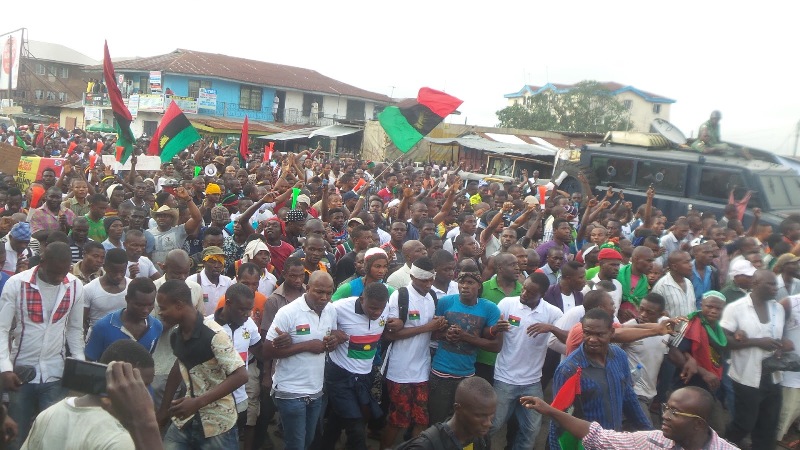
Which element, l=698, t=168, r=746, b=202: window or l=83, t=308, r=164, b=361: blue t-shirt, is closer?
l=83, t=308, r=164, b=361: blue t-shirt

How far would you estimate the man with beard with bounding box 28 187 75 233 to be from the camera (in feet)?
24.3

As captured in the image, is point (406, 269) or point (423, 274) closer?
point (423, 274)

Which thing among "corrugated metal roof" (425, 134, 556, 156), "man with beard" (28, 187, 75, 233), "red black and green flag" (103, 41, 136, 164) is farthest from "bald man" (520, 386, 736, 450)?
"corrugated metal roof" (425, 134, 556, 156)

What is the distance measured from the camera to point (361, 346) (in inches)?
210

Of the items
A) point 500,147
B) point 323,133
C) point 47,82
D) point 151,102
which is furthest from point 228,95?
point 47,82

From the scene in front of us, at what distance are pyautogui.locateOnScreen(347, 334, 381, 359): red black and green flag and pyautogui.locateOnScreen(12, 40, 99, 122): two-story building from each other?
2054 inches

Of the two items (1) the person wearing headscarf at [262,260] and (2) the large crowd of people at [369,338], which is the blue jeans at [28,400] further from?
(1) the person wearing headscarf at [262,260]

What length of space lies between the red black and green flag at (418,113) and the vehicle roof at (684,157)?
17.1 ft

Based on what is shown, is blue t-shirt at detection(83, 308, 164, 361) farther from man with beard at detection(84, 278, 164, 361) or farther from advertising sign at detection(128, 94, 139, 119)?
advertising sign at detection(128, 94, 139, 119)

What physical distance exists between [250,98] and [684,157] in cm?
3179

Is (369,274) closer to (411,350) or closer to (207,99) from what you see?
(411,350)

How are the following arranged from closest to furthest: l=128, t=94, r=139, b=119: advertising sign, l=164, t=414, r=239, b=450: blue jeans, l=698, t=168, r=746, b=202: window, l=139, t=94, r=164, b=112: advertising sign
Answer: l=164, t=414, r=239, b=450: blue jeans → l=698, t=168, r=746, b=202: window → l=128, t=94, r=139, b=119: advertising sign → l=139, t=94, r=164, b=112: advertising sign

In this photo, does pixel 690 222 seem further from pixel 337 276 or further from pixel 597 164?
pixel 337 276

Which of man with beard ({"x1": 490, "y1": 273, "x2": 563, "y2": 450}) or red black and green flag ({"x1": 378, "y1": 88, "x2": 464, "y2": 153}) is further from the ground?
red black and green flag ({"x1": 378, "y1": 88, "x2": 464, "y2": 153})
